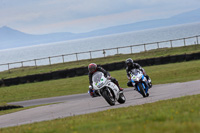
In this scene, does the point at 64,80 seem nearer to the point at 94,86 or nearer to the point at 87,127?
the point at 94,86

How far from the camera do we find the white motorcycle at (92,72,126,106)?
14.2 metres

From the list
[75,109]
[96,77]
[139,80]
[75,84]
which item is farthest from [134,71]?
[75,84]

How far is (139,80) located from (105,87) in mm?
1974

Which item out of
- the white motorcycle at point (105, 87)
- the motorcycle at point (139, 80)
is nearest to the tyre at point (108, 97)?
the white motorcycle at point (105, 87)

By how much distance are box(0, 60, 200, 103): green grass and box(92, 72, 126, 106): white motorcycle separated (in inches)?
421

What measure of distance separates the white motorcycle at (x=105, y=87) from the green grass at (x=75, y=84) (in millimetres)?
10693

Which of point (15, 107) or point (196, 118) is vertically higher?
point (196, 118)

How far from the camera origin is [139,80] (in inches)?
618

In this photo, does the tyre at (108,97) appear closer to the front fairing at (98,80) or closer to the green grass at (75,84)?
the front fairing at (98,80)

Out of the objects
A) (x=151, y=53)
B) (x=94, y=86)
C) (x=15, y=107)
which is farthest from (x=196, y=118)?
(x=151, y=53)

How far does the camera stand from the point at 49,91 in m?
28.9

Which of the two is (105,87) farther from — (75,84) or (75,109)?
(75,84)

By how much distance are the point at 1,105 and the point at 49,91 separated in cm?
835

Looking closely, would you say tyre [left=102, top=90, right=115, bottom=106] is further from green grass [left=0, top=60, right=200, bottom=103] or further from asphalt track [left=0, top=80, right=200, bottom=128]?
green grass [left=0, top=60, right=200, bottom=103]
